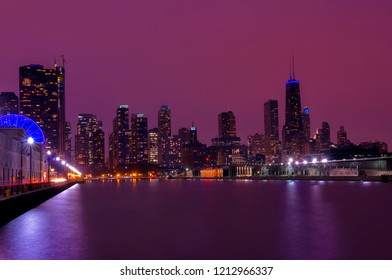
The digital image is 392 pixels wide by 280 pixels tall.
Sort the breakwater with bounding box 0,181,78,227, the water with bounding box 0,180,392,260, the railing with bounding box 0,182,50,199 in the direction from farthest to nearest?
the railing with bounding box 0,182,50,199 → the breakwater with bounding box 0,181,78,227 → the water with bounding box 0,180,392,260

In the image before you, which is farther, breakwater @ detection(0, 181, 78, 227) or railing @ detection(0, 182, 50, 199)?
railing @ detection(0, 182, 50, 199)

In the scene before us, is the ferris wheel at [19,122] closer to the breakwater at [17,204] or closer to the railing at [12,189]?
the railing at [12,189]

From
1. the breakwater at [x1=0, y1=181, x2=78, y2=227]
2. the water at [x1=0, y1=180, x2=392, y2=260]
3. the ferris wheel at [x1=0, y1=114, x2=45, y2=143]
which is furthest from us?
the ferris wheel at [x1=0, y1=114, x2=45, y2=143]

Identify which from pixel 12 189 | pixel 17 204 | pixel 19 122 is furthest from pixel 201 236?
pixel 19 122

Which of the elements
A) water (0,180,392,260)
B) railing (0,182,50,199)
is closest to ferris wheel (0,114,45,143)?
railing (0,182,50,199)

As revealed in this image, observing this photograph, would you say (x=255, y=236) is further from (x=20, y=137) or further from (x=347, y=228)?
(x=20, y=137)

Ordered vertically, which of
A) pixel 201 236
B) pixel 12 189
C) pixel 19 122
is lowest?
pixel 201 236

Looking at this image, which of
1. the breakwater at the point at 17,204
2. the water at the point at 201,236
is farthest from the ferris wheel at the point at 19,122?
the water at the point at 201,236

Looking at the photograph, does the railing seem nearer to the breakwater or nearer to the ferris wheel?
the breakwater

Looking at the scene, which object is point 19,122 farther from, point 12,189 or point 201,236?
point 201,236

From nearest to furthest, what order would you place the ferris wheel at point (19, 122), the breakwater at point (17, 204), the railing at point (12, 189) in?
the breakwater at point (17, 204), the railing at point (12, 189), the ferris wheel at point (19, 122)

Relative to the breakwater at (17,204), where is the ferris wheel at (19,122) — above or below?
above

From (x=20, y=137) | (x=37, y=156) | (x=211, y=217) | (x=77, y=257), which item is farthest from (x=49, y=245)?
(x=37, y=156)
